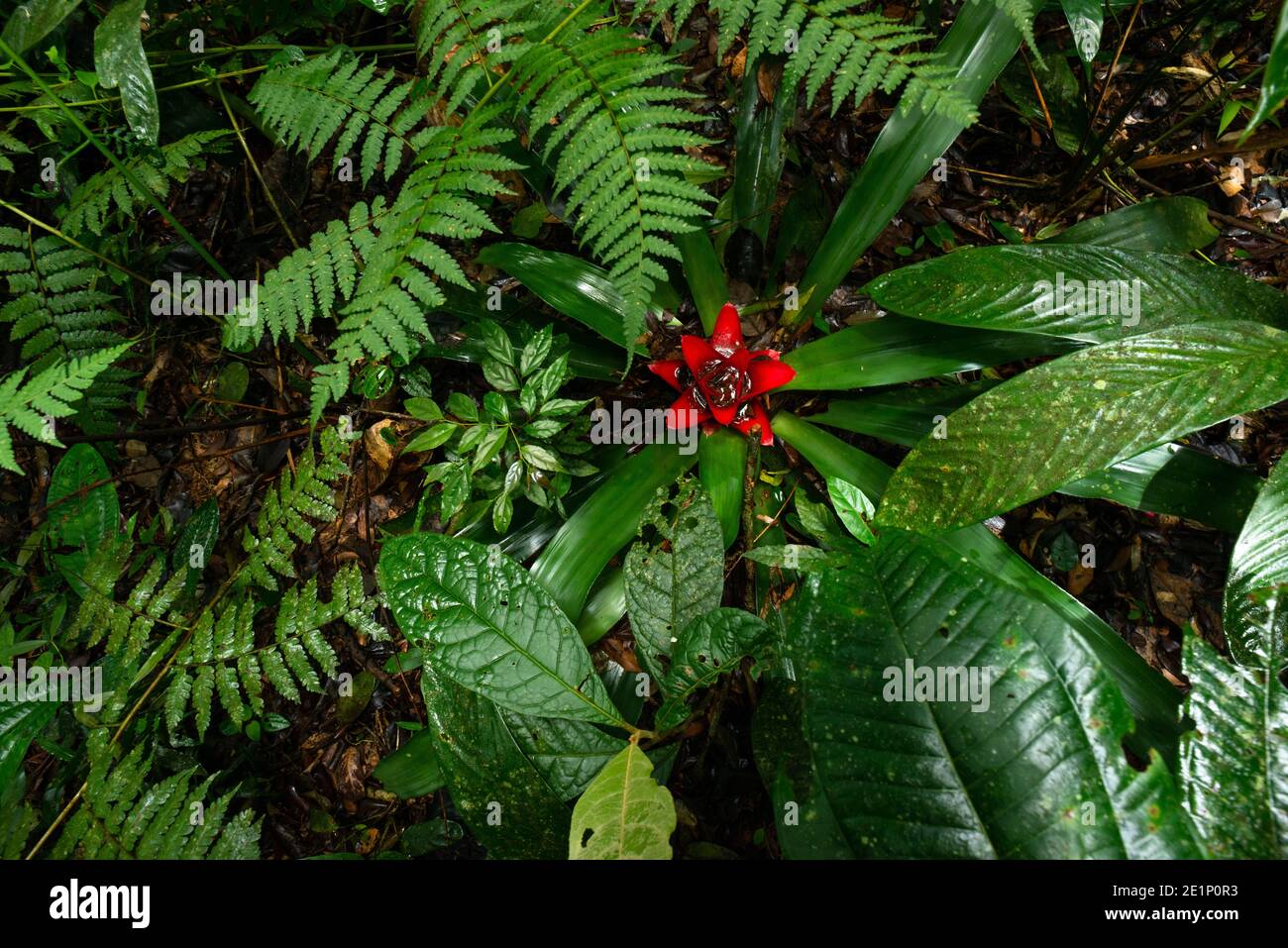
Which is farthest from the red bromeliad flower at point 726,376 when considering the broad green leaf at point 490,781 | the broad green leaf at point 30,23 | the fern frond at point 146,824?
the broad green leaf at point 30,23

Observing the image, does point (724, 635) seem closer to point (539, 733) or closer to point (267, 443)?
point (539, 733)

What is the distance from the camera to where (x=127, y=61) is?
1935 millimetres

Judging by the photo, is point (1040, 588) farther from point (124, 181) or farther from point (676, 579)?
point (124, 181)

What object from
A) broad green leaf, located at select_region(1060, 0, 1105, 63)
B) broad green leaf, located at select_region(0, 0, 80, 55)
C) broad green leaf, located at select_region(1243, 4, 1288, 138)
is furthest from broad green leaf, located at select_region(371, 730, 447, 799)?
broad green leaf, located at select_region(1060, 0, 1105, 63)

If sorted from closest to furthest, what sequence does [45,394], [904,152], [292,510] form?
[45,394], [904,152], [292,510]

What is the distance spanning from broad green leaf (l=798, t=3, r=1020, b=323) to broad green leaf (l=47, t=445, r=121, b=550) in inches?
101

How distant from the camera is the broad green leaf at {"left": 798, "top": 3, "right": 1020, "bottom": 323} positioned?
2.04 metres

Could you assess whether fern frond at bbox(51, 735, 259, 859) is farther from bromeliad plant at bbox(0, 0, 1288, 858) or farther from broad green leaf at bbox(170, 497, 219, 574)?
broad green leaf at bbox(170, 497, 219, 574)

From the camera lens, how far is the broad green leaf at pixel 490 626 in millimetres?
1890

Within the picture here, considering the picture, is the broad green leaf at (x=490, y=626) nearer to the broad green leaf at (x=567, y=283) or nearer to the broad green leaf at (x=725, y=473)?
the broad green leaf at (x=725, y=473)

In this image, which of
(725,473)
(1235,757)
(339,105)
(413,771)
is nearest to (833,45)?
(725,473)

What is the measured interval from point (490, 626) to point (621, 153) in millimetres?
1293

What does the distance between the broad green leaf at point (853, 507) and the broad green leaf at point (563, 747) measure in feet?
3.01

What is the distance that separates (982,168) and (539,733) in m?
2.75
